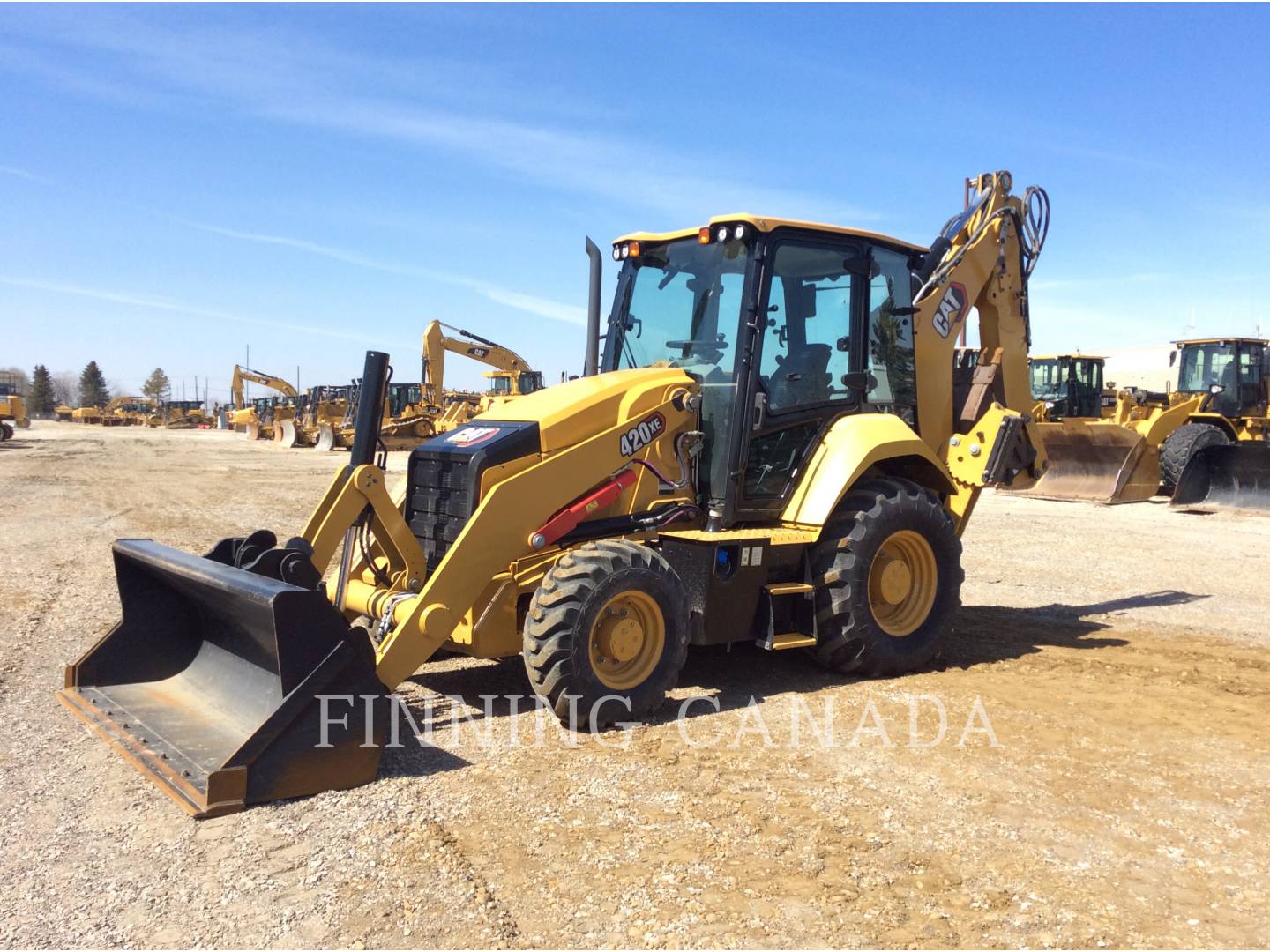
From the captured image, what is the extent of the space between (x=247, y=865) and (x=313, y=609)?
1.09 metres

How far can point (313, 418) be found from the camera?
40625 millimetres

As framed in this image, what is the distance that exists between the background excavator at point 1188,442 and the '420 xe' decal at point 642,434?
1312 cm

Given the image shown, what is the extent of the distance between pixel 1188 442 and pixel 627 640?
630 inches

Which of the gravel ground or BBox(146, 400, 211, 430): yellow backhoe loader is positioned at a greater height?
BBox(146, 400, 211, 430): yellow backhoe loader

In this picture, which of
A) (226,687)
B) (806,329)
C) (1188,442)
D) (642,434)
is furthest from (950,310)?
(1188,442)

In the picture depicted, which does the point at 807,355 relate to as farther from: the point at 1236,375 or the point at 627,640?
the point at 1236,375

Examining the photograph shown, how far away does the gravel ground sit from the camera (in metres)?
3.35

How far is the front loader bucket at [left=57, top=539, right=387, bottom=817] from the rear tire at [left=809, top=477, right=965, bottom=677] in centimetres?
286

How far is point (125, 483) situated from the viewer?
20812 mm

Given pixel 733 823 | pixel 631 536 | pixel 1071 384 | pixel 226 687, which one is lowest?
pixel 733 823

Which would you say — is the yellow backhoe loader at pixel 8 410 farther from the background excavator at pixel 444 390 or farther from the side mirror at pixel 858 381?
the side mirror at pixel 858 381

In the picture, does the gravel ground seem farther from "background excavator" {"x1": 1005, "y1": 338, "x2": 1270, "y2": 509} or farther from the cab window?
"background excavator" {"x1": 1005, "y1": 338, "x2": 1270, "y2": 509}

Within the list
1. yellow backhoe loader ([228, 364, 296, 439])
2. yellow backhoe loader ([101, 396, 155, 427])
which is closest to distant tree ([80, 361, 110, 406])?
yellow backhoe loader ([101, 396, 155, 427])

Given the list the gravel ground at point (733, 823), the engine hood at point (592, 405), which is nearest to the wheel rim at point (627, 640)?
the gravel ground at point (733, 823)
